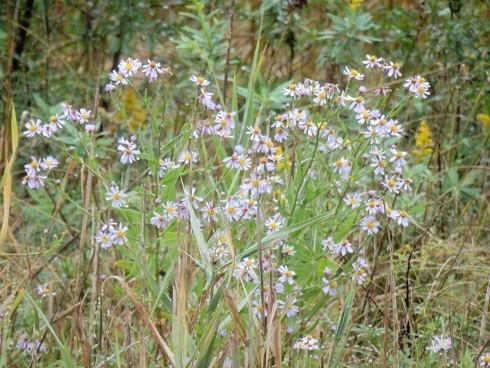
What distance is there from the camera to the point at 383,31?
4.53m

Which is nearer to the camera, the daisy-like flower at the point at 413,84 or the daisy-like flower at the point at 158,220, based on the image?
the daisy-like flower at the point at 158,220

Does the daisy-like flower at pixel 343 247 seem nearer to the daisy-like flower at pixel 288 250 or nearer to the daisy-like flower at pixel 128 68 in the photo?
the daisy-like flower at pixel 288 250

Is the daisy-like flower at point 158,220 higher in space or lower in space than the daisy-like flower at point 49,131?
lower

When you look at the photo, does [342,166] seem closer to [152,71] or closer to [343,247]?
[343,247]

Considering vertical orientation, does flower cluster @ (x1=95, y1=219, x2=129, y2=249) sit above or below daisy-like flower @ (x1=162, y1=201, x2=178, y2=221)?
below

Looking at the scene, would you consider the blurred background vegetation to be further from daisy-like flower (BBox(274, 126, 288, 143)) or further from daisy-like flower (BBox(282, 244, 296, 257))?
daisy-like flower (BBox(282, 244, 296, 257))

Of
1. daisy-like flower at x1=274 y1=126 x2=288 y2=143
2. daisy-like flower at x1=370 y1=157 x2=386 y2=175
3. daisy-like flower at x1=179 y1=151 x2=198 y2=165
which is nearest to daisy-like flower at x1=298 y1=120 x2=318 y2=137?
daisy-like flower at x1=274 y1=126 x2=288 y2=143

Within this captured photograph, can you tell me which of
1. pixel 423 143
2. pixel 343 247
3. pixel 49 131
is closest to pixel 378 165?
pixel 343 247

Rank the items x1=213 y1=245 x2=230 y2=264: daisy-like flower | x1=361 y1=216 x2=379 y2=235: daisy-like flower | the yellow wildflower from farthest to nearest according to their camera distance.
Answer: the yellow wildflower → x1=361 y1=216 x2=379 y2=235: daisy-like flower → x1=213 y1=245 x2=230 y2=264: daisy-like flower

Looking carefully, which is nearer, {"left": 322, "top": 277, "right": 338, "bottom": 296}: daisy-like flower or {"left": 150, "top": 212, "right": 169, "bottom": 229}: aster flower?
{"left": 150, "top": 212, "right": 169, "bottom": 229}: aster flower

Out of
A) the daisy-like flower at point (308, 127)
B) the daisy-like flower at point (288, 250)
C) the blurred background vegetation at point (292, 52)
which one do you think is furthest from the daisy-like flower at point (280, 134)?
the blurred background vegetation at point (292, 52)

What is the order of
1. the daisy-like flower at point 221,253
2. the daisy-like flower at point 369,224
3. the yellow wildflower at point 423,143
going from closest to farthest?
the daisy-like flower at point 221,253
the daisy-like flower at point 369,224
the yellow wildflower at point 423,143

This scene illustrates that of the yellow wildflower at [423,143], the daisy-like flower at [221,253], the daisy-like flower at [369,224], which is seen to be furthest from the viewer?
the yellow wildflower at [423,143]

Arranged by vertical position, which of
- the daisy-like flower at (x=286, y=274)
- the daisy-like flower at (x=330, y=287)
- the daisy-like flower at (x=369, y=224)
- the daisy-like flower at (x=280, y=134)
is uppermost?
the daisy-like flower at (x=280, y=134)
